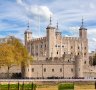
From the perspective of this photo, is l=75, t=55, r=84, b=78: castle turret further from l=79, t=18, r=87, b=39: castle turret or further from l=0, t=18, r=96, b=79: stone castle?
l=79, t=18, r=87, b=39: castle turret

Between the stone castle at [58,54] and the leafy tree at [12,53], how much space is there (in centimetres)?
768

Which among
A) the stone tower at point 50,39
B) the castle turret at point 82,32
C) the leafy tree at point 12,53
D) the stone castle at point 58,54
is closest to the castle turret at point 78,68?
the stone castle at point 58,54

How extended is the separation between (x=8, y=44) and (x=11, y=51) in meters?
5.61

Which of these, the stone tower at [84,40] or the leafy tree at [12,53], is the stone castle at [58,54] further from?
the leafy tree at [12,53]

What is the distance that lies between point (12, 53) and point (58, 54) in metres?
55.1

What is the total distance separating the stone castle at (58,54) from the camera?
344ft

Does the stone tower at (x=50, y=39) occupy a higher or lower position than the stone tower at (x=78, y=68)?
higher

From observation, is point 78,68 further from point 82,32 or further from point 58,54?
point 82,32

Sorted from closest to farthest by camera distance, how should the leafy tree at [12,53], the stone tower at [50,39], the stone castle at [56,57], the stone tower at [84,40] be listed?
the leafy tree at [12,53] → the stone castle at [56,57] → the stone tower at [50,39] → the stone tower at [84,40]

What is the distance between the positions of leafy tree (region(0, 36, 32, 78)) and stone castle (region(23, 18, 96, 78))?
7.68 metres

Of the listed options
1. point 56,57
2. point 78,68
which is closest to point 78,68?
point 78,68

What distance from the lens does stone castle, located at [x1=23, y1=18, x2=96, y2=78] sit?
344 ft

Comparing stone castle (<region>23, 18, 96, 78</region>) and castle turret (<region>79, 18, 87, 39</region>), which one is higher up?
castle turret (<region>79, 18, 87, 39</region>)

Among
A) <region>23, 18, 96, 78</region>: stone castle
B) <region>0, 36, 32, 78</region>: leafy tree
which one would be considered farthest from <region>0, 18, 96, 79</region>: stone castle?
<region>0, 36, 32, 78</region>: leafy tree
